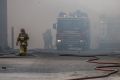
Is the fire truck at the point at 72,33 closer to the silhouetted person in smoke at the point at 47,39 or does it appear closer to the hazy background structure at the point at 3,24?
the silhouetted person in smoke at the point at 47,39

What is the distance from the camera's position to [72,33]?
80.0 ft

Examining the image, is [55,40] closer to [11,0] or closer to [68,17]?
[68,17]

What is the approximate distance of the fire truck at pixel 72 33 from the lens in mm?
24031

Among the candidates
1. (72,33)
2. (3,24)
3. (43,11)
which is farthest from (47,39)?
(3,24)

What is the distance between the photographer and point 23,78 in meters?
10.7

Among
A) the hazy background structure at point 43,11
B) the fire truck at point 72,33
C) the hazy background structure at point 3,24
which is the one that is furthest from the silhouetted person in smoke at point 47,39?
the hazy background structure at point 3,24

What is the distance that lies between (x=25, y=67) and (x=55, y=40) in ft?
38.6

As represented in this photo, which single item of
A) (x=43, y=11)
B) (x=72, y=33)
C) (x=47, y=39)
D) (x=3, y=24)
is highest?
(x=43, y=11)

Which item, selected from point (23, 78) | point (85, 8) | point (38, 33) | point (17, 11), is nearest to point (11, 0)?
point (17, 11)

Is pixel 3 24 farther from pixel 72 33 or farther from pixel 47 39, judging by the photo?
pixel 72 33

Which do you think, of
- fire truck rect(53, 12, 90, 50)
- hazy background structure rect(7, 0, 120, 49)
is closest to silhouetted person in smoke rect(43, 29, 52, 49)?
hazy background structure rect(7, 0, 120, 49)

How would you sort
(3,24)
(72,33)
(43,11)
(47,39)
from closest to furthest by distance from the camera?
(72,33) → (3,24) → (47,39) → (43,11)

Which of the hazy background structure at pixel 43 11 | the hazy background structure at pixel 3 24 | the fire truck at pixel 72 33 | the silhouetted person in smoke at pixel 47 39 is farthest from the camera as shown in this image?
the hazy background structure at pixel 43 11

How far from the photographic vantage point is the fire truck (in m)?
24.0
